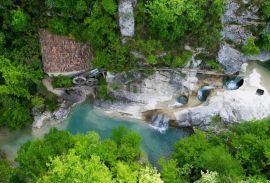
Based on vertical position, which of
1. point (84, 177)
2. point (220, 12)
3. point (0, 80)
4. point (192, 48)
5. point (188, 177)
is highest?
point (220, 12)

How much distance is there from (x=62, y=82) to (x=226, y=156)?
13.1 metres

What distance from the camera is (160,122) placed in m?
33.2

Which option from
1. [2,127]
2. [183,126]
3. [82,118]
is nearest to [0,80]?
[2,127]

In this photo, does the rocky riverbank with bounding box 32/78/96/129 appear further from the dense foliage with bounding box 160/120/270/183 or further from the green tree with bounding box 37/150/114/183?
the dense foliage with bounding box 160/120/270/183

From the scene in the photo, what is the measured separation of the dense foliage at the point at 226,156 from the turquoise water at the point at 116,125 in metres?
3.18

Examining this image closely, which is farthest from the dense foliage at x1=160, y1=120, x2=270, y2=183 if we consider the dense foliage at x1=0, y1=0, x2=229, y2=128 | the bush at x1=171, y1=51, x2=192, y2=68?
the dense foliage at x1=0, y1=0, x2=229, y2=128

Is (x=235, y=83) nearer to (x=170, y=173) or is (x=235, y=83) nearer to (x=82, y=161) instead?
(x=170, y=173)

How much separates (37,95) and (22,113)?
1.77 meters

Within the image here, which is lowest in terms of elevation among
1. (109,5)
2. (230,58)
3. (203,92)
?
(203,92)

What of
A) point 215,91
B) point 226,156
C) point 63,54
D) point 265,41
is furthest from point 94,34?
point 265,41

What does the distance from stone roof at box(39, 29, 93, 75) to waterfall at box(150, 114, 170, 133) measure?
6.52 meters

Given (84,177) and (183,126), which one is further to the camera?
(183,126)

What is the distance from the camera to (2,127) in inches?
1308

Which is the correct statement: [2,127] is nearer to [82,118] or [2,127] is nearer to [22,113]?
[22,113]
